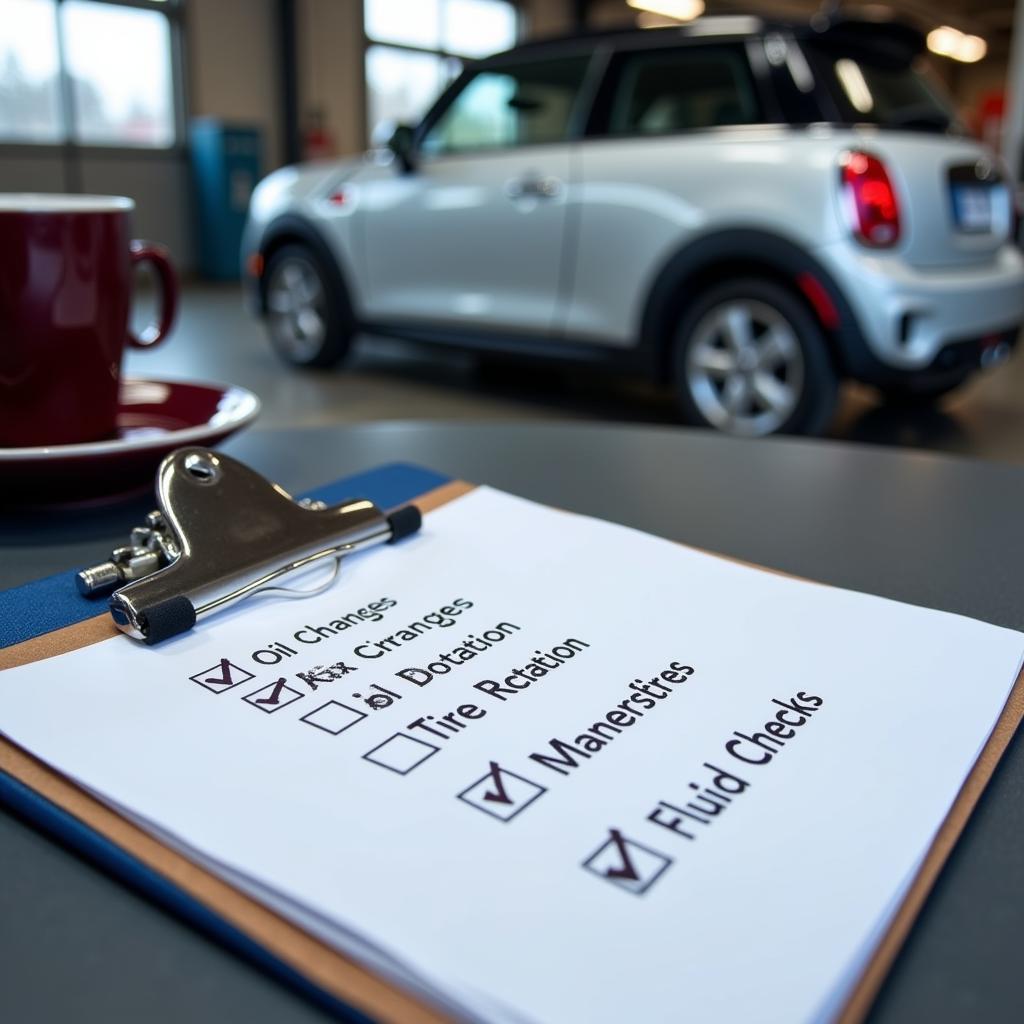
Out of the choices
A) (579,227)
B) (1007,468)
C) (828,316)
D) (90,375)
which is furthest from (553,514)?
(579,227)

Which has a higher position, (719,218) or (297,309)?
(719,218)

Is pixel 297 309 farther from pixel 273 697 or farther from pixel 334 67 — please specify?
pixel 334 67

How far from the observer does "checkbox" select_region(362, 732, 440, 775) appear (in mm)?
295

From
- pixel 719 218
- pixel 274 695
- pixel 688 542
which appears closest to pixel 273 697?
pixel 274 695

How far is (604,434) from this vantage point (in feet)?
2.54

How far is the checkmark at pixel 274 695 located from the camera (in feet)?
1.09

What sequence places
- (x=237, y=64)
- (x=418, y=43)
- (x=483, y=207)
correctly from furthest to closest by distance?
(x=418, y=43), (x=237, y=64), (x=483, y=207)

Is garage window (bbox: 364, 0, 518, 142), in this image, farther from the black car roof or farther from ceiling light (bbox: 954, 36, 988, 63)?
ceiling light (bbox: 954, 36, 988, 63)

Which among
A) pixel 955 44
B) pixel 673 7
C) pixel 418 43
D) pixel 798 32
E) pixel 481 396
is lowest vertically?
pixel 481 396

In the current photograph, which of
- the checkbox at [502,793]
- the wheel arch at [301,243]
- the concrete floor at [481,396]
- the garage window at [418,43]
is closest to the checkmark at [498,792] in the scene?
the checkbox at [502,793]

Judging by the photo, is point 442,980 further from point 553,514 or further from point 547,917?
point 553,514

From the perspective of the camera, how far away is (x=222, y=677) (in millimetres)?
347

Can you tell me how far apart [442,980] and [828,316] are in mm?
2494

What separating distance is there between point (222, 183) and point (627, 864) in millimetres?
7201
